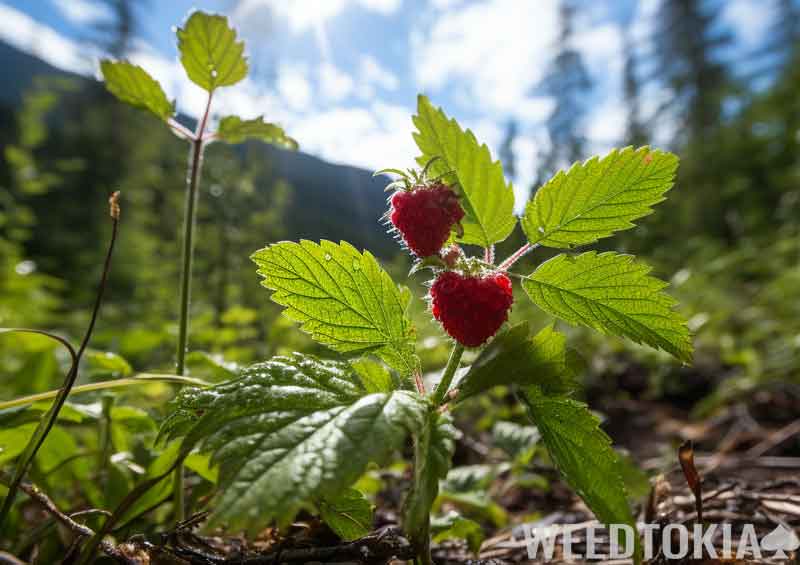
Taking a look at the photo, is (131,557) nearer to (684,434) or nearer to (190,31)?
(190,31)

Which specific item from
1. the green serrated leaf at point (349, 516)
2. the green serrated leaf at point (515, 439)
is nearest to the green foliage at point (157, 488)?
the green serrated leaf at point (349, 516)

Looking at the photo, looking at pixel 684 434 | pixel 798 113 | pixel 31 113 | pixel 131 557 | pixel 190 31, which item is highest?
pixel 798 113

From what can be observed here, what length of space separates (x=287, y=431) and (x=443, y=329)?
10.4 inches

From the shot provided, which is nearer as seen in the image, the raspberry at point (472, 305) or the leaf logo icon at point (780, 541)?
the raspberry at point (472, 305)

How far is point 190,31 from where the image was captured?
2.81 ft

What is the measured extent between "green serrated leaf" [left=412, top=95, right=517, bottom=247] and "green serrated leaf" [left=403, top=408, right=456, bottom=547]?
29cm

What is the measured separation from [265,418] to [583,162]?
538 millimetres

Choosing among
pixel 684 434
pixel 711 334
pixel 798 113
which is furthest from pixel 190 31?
pixel 798 113

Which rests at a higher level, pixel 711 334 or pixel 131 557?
pixel 711 334

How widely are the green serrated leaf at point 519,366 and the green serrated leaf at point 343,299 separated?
0.12m

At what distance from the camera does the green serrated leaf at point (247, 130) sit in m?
0.91

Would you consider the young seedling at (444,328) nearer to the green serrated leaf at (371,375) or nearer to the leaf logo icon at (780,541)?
the green serrated leaf at (371,375)

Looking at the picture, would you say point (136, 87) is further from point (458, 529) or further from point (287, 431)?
point (458, 529)

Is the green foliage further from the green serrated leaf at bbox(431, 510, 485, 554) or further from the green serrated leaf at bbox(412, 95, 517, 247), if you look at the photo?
the green serrated leaf at bbox(412, 95, 517, 247)
